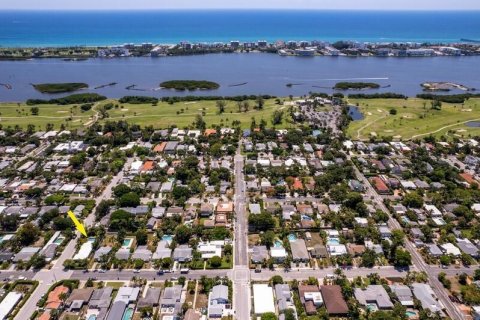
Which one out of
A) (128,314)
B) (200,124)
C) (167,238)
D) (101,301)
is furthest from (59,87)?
(128,314)

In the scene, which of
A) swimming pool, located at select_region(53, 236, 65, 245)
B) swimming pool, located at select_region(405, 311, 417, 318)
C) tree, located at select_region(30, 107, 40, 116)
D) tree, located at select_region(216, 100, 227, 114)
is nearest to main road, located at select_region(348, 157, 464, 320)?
swimming pool, located at select_region(405, 311, 417, 318)

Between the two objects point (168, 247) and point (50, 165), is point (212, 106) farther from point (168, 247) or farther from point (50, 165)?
point (168, 247)

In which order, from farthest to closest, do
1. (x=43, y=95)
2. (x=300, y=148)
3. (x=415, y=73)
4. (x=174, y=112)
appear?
(x=415, y=73), (x=43, y=95), (x=174, y=112), (x=300, y=148)

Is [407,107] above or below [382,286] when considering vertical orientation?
above

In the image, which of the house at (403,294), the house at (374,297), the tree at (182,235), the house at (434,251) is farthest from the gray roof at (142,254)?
the house at (434,251)

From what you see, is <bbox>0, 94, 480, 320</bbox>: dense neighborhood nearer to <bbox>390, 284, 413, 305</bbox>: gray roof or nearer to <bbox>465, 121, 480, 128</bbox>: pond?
<bbox>390, 284, 413, 305</bbox>: gray roof

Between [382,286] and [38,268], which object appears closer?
[382,286]

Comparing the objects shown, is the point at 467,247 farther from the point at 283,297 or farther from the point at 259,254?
the point at 259,254

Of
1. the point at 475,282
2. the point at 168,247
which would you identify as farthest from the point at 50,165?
the point at 475,282
